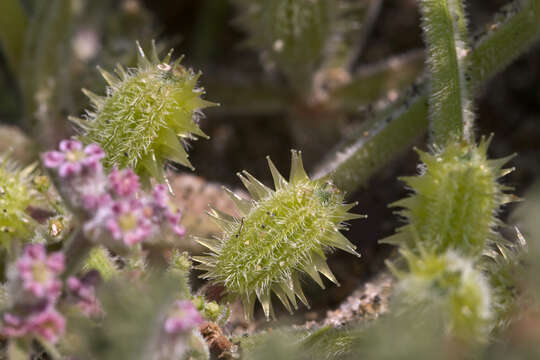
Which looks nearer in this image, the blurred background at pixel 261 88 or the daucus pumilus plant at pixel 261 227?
the daucus pumilus plant at pixel 261 227

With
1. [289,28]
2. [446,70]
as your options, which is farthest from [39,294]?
[289,28]

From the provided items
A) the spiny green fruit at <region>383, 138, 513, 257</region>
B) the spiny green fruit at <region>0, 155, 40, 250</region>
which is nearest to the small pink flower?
the spiny green fruit at <region>0, 155, 40, 250</region>

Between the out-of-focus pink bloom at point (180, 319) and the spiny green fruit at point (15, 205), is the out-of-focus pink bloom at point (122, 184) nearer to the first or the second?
the out-of-focus pink bloom at point (180, 319)

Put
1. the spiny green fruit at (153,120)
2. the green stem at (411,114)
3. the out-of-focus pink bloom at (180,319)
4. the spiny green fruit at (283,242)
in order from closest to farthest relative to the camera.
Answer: the out-of-focus pink bloom at (180,319)
the spiny green fruit at (283,242)
the spiny green fruit at (153,120)
the green stem at (411,114)

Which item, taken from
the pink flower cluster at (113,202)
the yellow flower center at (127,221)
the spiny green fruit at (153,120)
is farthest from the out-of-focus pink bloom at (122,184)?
the spiny green fruit at (153,120)

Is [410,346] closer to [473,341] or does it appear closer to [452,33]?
[473,341]

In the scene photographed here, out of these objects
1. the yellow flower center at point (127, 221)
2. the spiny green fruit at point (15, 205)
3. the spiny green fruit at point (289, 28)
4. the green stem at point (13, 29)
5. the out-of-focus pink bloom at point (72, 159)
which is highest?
the green stem at point (13, 29)

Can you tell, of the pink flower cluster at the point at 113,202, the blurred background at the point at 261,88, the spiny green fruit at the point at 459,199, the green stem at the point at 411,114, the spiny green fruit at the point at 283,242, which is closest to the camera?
the pink flower cluster at the point at 113,202

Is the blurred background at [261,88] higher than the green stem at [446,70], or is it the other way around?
the blurred background at [261,88]

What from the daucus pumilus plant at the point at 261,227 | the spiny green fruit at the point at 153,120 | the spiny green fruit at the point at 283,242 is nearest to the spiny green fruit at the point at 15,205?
the daucus pumilus plant at the point at 261,227
